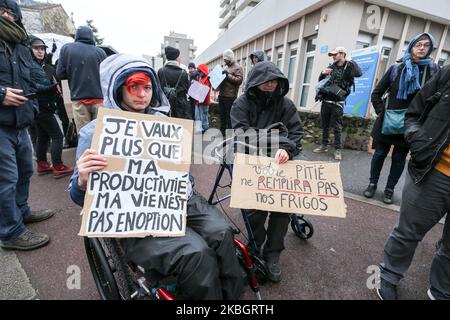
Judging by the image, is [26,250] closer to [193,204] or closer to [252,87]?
[193,204]

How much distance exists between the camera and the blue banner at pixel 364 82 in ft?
22.9

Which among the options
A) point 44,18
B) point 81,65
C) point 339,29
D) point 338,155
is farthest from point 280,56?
point 44,18

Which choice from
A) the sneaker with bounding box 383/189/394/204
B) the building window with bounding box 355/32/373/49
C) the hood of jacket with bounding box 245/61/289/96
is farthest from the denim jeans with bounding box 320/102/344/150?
the building window with bounding box 355/32/373/49

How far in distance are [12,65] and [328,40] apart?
9.68m

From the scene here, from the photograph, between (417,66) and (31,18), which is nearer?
(417,66)

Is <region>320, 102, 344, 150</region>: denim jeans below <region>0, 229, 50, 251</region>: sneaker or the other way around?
the other way around

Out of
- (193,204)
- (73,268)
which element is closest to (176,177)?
(193,204)

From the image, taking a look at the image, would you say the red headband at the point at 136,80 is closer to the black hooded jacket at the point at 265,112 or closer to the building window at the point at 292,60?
the black hooded jacket at the point at 265,112

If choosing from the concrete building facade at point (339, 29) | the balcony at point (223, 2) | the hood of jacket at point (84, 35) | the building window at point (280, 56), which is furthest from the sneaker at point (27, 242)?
the balcony at point (223, 2)

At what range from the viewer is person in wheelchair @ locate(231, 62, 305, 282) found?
6.69 ft

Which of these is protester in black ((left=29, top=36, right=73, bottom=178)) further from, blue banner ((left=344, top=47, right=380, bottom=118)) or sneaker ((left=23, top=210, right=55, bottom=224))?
blue banner ((left=344, top=47, right=380, bottom=118))

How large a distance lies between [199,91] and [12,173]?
4.57m

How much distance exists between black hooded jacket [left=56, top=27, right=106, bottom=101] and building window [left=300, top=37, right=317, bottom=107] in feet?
29.6

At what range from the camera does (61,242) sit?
249 centimetres
